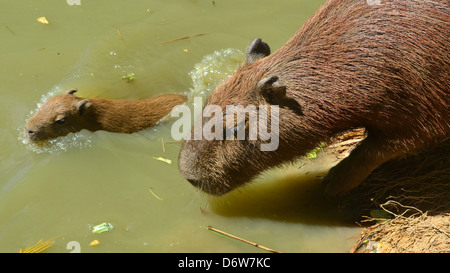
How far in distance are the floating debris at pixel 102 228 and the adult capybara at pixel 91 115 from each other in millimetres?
1614

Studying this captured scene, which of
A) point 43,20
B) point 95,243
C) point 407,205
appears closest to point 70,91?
point 43,20

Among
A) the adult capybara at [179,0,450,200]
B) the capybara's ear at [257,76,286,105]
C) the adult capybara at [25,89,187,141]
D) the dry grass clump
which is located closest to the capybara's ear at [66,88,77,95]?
the adult capybara at [25,89,187,141]

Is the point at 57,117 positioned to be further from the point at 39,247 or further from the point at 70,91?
the point at 39,247

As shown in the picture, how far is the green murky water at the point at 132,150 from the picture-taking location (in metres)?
3.99

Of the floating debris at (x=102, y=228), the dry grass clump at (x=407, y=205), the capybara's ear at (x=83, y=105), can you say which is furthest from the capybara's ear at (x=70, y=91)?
the dry grass clump at (x=407, y=205)

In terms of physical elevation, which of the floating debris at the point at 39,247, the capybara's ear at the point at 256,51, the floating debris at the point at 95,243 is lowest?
the floating debris at the point at 39,247

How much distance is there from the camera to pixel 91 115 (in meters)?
5.32

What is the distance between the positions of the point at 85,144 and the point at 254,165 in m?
2.25

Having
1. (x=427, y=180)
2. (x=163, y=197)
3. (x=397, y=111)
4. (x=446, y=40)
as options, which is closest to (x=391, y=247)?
(x=427, y=180)

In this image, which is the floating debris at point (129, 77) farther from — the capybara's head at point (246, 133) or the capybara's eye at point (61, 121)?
the capybara's head at point (246, 133)

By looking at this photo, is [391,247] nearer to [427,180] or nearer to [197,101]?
[427,180]

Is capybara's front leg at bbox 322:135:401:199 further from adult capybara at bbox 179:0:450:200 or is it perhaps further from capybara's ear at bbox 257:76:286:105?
capybara's ear at bbox 257:76:286:105

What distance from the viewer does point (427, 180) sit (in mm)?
4191

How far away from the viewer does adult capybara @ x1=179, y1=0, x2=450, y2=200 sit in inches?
128
